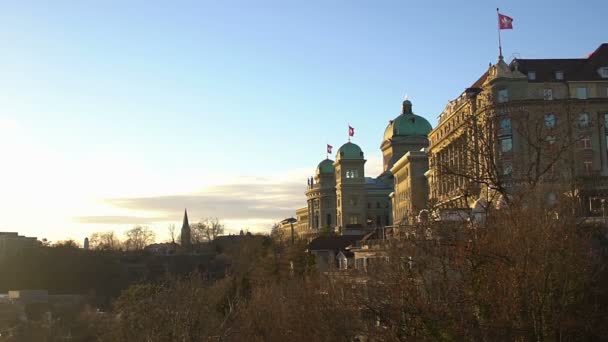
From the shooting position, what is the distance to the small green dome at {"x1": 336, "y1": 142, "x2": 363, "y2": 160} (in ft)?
484

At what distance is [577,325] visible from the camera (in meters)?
26.4

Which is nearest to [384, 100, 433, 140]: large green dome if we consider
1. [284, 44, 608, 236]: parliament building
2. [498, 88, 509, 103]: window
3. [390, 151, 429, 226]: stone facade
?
[284, 44, 608, 236]: parliament building

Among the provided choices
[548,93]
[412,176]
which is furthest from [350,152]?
[548,93]

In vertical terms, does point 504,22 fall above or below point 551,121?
above

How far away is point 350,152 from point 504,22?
91.3 meters

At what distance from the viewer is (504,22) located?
187 ft

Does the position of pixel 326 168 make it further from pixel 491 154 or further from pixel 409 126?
pixel 491 154

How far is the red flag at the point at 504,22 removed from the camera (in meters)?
56.7

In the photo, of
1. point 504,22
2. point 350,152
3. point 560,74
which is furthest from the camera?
point 350,152

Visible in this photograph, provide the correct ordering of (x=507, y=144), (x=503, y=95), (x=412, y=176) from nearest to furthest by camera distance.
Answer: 1. (x=503, y=95)
2. (x=507, y=144)
3. (x=412, y=176)

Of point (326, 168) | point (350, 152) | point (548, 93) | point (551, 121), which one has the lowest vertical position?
point (551, 121)

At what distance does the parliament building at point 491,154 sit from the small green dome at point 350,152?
20cm

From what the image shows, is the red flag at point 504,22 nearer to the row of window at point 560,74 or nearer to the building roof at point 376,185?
the row of window at point 560,74

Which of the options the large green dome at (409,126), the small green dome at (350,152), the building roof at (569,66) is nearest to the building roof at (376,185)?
the small green dome at (350,152)
